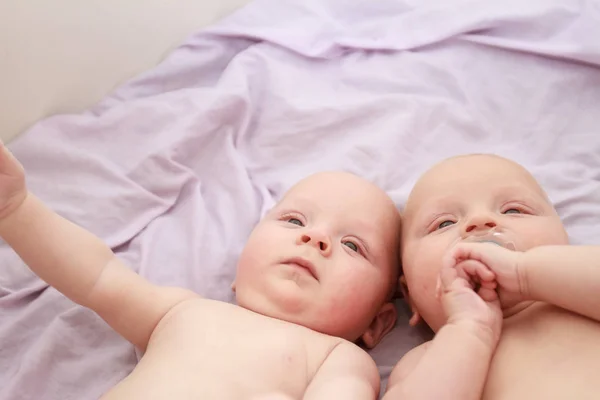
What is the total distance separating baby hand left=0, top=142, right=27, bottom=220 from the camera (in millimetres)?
935

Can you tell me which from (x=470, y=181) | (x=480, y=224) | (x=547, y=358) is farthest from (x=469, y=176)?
(x=547, y=358)

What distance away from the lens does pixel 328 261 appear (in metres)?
1.09

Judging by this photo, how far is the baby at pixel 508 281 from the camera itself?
0.91 m

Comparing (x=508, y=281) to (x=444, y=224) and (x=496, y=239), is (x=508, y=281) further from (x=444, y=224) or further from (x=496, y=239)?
(x=444, y=224)

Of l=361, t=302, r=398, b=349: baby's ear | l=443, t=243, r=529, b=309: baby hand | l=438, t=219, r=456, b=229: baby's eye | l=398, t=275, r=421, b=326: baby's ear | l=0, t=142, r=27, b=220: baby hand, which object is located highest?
l=0, t=142, r=27, b=220: baby hand

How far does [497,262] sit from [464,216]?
0.44 feet

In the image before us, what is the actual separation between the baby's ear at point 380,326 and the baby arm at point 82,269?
321mm

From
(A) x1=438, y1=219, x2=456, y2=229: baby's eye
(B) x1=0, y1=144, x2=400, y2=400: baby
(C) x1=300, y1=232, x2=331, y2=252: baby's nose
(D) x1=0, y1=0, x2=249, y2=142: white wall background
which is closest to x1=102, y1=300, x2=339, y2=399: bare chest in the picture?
(B) x1=0, y1=144, x2=400, y2=400: baby

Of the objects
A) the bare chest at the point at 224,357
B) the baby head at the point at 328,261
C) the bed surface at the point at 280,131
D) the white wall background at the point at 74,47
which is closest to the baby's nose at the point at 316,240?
the baby head at the point at 328,261

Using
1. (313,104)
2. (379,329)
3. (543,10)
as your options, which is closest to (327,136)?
(313,104)

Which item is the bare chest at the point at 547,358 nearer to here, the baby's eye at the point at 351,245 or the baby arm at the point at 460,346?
the baby arm at the point at 460,346

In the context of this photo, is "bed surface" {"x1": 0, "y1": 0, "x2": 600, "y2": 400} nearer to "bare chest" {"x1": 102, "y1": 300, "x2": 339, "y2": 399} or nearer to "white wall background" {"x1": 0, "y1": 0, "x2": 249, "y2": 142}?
"white wall background" {"x1": 0, "y1": 0, "x2": 249, "y2": 142}

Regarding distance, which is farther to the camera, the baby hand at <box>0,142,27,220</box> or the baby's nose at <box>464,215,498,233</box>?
the baby's nose at <box>464,215,498,233</box>

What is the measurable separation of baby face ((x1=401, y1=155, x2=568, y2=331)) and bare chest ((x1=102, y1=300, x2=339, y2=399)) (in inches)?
6.9
